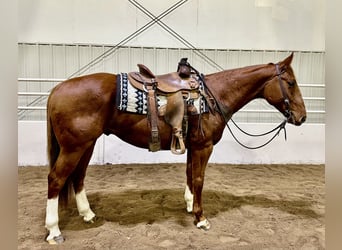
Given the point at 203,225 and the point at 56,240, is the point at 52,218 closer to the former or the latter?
the point at 56,240

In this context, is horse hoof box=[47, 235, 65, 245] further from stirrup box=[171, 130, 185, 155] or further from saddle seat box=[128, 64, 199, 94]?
saddle seat box=[128, 64, 199, 94]

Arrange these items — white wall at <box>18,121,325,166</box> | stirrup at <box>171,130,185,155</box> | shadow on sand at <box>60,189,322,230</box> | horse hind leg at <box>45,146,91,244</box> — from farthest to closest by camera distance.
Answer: white wall at <box>18,121,325,166</box>, shadow on sand at <box>60,189,322,230</box>, stirrup at <box>171,130,185,155</box>, horse hind leg at <box>45,146,91,244</box>

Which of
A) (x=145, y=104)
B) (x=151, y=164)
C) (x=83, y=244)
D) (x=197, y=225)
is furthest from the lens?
(x=151, y=164)

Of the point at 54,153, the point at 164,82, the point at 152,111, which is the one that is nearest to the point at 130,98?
the point at 152,111

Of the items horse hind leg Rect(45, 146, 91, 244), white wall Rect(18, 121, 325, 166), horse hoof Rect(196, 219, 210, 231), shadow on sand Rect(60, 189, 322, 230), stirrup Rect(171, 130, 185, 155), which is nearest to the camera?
horse hind leg Rect(45, 146, 91, 244)

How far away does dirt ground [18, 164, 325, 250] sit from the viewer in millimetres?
1756

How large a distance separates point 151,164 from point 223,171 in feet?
3.13

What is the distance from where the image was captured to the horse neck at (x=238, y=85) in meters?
1.99

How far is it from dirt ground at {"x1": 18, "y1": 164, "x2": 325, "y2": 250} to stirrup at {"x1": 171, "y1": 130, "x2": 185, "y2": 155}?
53cm

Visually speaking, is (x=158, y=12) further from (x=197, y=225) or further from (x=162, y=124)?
(x=197, y=225)

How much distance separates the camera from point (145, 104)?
5.96ft

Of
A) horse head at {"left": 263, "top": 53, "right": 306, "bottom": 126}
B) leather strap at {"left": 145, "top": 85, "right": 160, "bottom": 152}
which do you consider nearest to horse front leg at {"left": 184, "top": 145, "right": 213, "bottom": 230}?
leather strap at {"left": 145, "top": 85, "right": 160, "bottom": 152}

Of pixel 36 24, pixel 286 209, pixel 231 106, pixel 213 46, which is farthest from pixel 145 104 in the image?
pixel 36 24

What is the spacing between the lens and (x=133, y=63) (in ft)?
13.2
